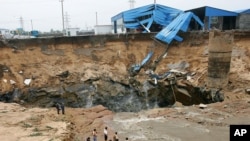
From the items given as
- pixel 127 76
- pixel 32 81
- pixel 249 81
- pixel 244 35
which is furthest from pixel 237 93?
pixel 32 81

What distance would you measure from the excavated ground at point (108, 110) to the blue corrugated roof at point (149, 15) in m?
2.78

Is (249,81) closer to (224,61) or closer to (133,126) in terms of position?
(224,61)

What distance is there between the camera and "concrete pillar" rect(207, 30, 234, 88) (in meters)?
16.5

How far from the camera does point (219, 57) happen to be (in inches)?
657

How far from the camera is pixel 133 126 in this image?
12469 millimetres

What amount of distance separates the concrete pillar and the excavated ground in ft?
2.58

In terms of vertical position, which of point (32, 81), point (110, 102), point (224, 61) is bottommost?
point (110, 102)

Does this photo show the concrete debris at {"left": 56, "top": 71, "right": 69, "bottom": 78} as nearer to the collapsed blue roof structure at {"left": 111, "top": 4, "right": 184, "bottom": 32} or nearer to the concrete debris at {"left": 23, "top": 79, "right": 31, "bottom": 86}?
the concrete debris at {"left": 23, "top": 79, "right": 31, "bottom": 86}

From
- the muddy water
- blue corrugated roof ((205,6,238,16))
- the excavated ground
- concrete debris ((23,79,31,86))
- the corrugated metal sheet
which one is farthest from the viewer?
blue corrugated roof ((205,6,238,16))

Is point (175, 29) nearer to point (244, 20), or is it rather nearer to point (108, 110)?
point (244, 20)

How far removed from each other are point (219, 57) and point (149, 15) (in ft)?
28.6

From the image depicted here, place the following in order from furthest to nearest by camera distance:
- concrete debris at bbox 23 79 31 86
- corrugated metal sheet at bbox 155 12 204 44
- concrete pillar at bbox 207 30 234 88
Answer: corrugated metal sheet at bbox 155 12 204 44 → concrete debris at bbox 23 79 31 86 → concrete pillar at bbox 207 30 234 88

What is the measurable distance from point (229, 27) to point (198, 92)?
8.51 m

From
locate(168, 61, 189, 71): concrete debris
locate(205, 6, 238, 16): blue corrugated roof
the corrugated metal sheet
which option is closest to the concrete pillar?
locate(168, 61, 189, 71): concrete debris
